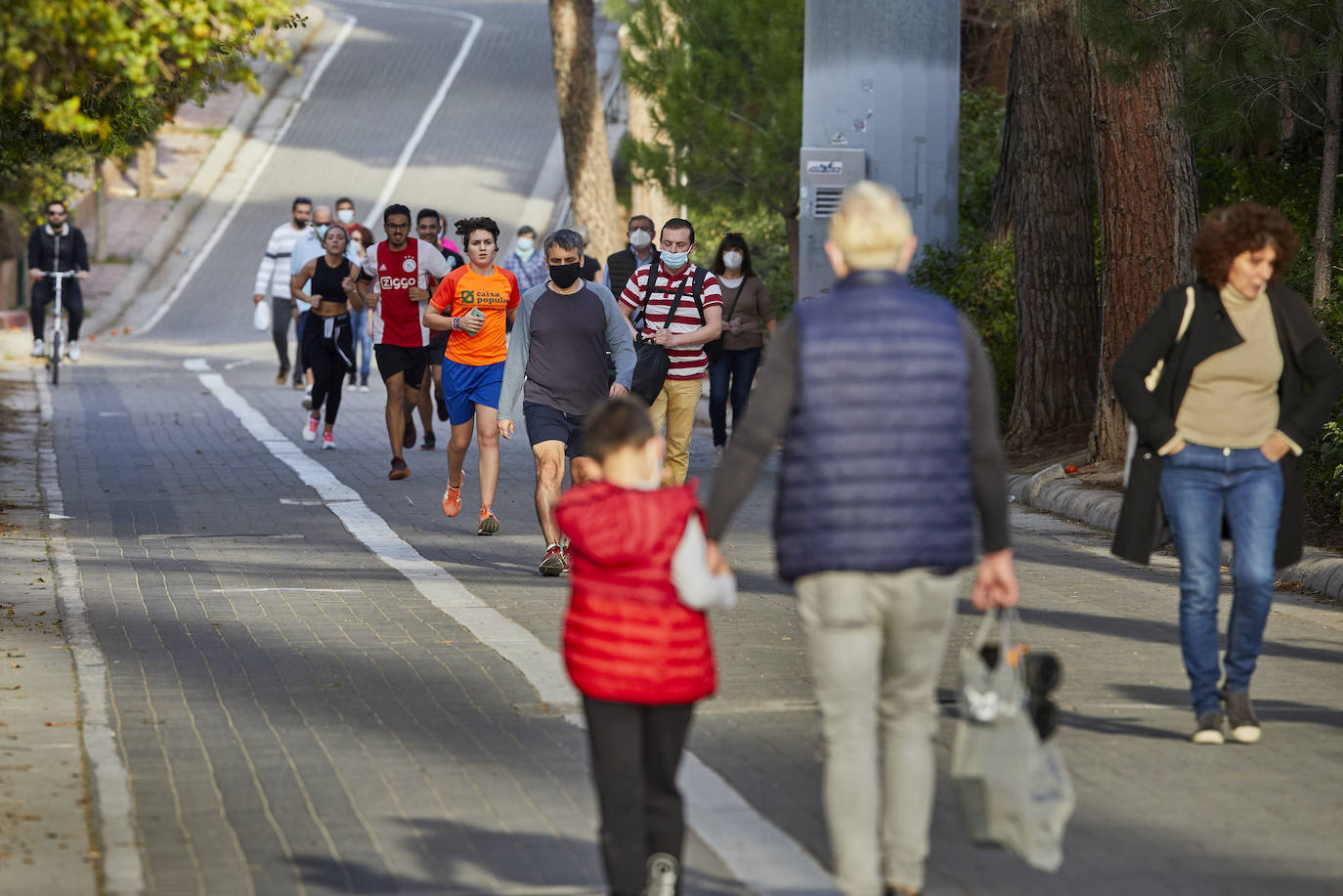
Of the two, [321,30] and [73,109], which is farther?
[321,30]

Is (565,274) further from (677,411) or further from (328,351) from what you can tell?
(328,351)

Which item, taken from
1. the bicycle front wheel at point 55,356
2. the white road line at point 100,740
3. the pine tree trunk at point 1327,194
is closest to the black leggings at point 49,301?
the bicycle front wheel at point 55,356

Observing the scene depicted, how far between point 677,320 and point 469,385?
1452mm

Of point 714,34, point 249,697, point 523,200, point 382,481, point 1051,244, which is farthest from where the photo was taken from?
point 523,200

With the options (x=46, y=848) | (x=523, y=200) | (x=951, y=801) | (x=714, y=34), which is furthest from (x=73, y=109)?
(x=523, y=200)

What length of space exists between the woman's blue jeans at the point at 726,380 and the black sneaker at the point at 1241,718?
31.2 ft

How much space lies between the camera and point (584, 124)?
2628 cm

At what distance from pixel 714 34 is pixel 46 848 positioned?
2089 centimetres

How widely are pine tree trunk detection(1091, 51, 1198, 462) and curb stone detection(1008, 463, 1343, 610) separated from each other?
567 millimetres

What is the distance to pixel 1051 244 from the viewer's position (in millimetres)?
15883

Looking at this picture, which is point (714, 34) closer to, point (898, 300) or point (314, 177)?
point (314, 177)

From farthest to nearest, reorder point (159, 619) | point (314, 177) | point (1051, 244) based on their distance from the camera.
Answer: point (314, 177) < point (1051, 244) < point (159, 619)

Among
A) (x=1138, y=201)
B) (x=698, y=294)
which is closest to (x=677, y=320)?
(x=698, y=294)

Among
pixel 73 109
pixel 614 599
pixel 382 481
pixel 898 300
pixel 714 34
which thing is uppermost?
pixel 714 34
